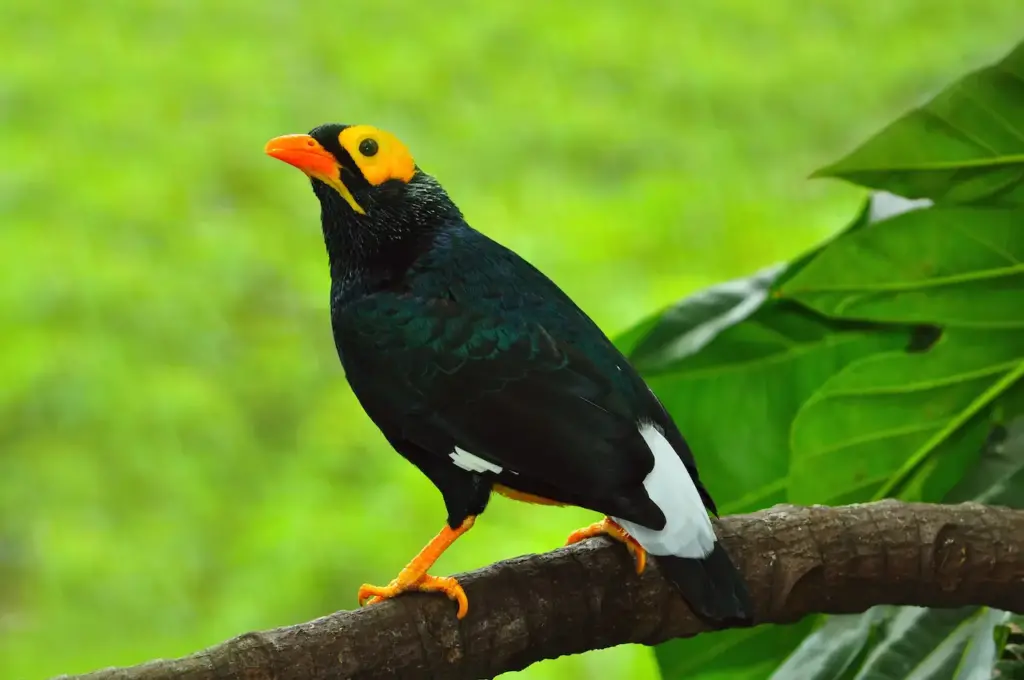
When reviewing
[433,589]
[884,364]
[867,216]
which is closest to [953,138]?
[867,216]

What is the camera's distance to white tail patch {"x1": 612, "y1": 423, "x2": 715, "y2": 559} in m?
0.92

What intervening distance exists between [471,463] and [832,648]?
23.0 inches

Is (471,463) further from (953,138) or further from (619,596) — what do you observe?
(953,138)

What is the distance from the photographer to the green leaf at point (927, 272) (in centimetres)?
127

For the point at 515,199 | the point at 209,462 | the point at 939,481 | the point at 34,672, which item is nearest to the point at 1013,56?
the point at 939,481

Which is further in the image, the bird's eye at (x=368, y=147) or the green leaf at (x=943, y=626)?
the green leaf at (x=943, y=626)

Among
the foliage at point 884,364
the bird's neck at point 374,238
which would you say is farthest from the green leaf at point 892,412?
the bird's neck at point 374,238

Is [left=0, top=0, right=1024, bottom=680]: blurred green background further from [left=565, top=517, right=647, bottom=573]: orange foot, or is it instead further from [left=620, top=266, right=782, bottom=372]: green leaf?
[left=565, top=517, right=647, bottom=573]: orange foot

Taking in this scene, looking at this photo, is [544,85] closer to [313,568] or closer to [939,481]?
[313,568]

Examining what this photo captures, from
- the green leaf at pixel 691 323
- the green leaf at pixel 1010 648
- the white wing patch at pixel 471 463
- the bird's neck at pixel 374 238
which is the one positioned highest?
the bird's neck at pixel 374 238

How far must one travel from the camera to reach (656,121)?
8.54 feet

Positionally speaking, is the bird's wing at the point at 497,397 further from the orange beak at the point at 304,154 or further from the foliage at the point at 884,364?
the foliage at the point at 884,364

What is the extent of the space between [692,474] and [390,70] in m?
1.63

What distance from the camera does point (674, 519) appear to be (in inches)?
36.1
